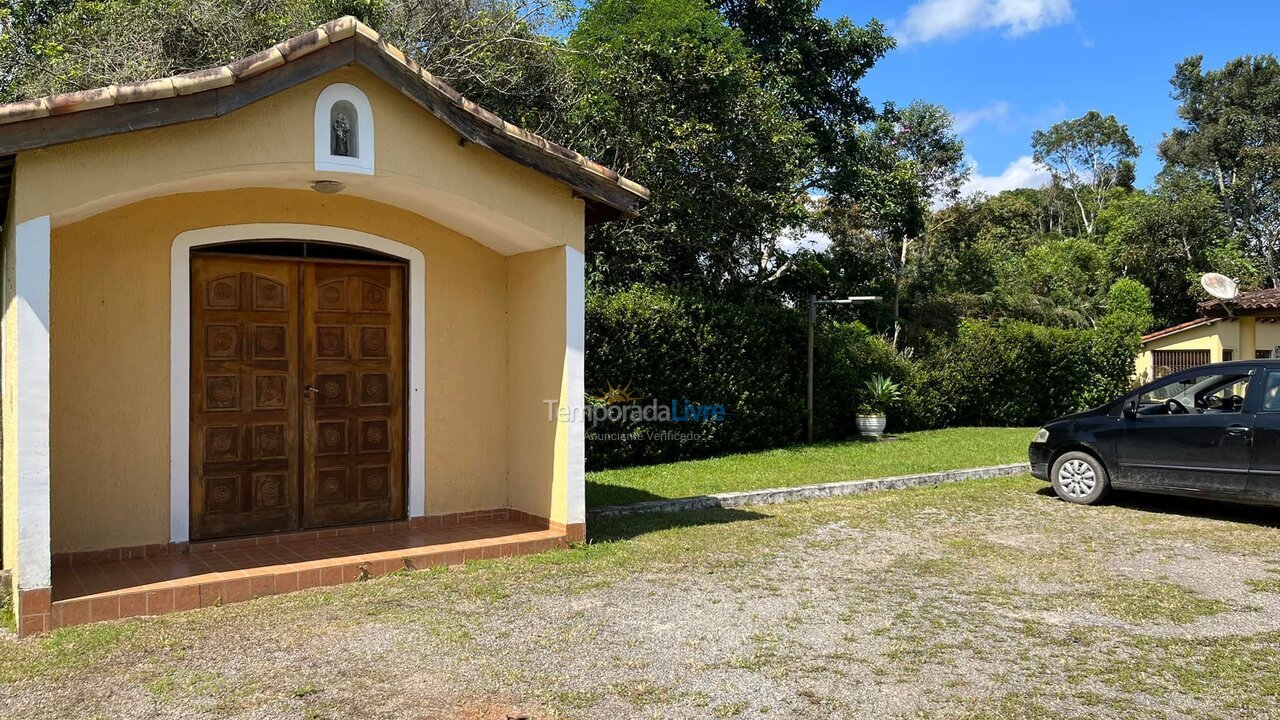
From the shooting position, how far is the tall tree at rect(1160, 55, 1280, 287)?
1337 inches

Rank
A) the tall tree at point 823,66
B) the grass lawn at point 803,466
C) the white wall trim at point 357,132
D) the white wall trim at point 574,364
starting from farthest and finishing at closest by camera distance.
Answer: the tall tree at point 823,66 < the grass lawn at point 803,466 < the white wall trim at point 574,364 < the white wall trim at point 357,132

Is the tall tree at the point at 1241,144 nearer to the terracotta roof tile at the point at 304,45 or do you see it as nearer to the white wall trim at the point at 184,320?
the white wall trim at the point at 184,320

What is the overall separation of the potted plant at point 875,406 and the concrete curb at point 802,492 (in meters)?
3.40

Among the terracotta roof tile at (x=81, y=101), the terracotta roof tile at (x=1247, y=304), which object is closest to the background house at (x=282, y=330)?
the terracotta roof tile at (x=81, y=101)

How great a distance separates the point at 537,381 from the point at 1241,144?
3834 cm

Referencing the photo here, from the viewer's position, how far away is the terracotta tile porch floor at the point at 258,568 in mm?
5532

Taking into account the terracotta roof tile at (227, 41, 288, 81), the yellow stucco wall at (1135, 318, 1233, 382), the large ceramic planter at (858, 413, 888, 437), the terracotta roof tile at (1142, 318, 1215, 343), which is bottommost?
the large ceramic planter at (858, 413, 888, 437)

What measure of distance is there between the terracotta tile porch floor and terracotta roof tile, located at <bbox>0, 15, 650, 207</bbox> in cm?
294

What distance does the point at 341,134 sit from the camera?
6203 mm

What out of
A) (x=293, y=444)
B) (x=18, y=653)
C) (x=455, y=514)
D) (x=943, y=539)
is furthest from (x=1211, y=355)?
(x=18, y=653)

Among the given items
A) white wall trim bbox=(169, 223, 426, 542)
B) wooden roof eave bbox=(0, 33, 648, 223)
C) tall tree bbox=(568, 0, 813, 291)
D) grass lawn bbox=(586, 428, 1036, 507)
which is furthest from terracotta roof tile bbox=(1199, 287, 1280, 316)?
white wall trim bbox=(169, 223, 426, 542)

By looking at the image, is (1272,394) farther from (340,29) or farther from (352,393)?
(340,29)

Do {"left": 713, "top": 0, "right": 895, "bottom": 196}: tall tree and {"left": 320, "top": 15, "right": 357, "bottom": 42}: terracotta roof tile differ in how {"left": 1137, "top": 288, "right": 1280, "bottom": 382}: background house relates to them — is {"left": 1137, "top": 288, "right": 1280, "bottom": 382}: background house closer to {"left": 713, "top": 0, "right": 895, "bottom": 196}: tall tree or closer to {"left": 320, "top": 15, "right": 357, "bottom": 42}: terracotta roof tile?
{"left": 713, "top": 0, "right": 895, "bottom": 196}: tall tree

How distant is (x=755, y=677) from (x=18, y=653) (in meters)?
4.09
